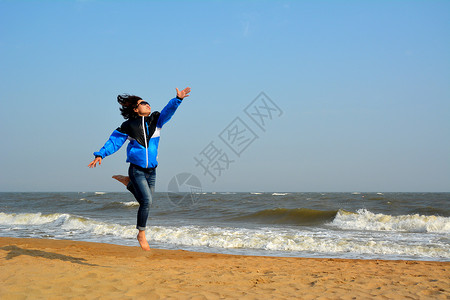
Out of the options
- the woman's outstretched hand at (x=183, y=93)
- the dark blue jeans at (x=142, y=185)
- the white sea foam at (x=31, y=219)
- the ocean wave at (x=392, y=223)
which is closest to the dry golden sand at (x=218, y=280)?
the dark blue jeans at (x=142, y=185)

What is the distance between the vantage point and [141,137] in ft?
14.8

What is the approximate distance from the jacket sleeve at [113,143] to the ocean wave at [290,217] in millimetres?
13072

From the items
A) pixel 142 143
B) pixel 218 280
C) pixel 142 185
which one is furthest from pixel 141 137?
pixel 218 280

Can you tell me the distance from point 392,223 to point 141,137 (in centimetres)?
1349

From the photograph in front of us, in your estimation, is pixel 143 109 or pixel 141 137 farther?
pixel 143 109

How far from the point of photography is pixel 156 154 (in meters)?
4.68

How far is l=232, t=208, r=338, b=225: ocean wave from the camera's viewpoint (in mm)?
17219

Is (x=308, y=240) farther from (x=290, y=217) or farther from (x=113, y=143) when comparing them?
(x=290, y=217)

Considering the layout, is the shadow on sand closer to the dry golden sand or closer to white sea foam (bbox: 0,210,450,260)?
the dry golden sand

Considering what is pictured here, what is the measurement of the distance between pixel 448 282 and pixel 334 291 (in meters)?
1.77

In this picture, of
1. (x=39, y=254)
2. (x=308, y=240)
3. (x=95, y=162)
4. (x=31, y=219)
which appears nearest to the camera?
(x=95, y=162)

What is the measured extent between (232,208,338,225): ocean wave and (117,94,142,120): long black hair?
1293 centimetres

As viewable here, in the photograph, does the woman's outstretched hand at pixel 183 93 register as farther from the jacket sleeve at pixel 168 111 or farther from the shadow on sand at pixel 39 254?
the shadow on sand at pixel 39 254

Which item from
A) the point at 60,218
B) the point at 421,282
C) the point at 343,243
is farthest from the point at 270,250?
the point at 60,218
